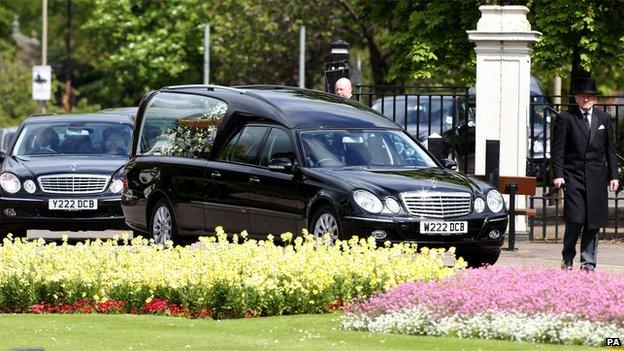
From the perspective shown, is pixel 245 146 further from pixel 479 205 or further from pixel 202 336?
pixel 202 336

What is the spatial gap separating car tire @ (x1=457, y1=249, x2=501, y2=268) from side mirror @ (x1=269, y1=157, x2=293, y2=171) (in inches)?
75.3

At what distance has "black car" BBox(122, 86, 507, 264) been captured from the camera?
1772 centimetres

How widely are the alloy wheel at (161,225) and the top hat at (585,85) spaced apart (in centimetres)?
574

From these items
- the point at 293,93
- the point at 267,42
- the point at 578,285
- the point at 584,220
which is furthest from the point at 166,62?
the point at 578,285

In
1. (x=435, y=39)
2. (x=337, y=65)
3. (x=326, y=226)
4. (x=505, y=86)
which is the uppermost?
(x=435, y=39)

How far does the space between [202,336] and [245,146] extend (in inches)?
292

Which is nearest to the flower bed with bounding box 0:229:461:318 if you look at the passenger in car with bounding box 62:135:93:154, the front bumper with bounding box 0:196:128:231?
the front bumper with bounding box 0:196:128:231

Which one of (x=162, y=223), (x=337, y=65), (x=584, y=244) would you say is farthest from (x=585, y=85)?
(x=337, y=65)

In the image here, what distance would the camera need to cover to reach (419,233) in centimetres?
1767

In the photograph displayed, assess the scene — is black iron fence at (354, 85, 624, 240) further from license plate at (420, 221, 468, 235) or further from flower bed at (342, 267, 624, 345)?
flower bed at (342, 267, 624, 345)

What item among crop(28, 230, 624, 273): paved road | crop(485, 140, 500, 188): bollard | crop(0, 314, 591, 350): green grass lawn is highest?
crop(485, 140, 500, 188): bollard

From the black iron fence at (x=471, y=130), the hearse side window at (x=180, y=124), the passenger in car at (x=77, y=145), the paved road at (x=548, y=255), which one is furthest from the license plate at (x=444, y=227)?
the passenger in car at (x=77, y=145)

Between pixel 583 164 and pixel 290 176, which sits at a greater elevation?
pixel 583 164

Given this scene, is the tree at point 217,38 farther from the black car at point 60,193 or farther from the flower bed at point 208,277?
the flower bed at point 208,277
